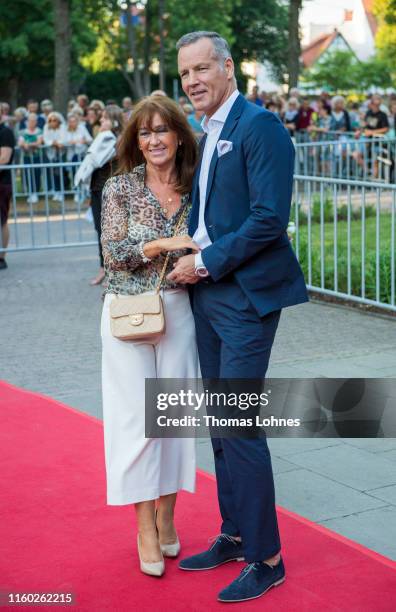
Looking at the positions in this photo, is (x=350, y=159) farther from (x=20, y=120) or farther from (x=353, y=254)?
(x=353, y=254)

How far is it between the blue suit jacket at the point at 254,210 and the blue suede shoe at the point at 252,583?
992 millimetres

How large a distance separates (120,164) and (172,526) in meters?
1.53

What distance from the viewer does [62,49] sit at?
26.0m

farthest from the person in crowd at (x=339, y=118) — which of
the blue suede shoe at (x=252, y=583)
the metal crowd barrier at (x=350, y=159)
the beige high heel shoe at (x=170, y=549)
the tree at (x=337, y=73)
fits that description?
the tree at (x=337, y=73)

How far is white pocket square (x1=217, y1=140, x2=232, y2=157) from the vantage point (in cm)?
402

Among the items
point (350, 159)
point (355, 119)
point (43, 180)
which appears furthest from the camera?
point (355, 119)

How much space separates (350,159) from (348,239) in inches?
390

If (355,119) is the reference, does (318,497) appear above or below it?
below

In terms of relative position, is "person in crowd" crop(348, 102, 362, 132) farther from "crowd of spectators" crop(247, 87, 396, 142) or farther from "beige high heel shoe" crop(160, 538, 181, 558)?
"beige high heel shoe" crop(160, 538, 181, 558)

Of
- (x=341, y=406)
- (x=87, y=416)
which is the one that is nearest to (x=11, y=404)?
(x=87, y=416)

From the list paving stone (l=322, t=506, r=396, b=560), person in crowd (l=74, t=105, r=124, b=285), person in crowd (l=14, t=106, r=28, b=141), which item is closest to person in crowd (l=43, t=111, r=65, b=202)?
person in crowd (l=14, t=106, r=28, b=141)

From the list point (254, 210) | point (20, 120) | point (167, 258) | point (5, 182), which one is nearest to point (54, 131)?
point (20, 120)

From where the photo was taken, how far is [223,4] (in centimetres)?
→ 5472

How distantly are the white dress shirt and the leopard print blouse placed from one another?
147mm
